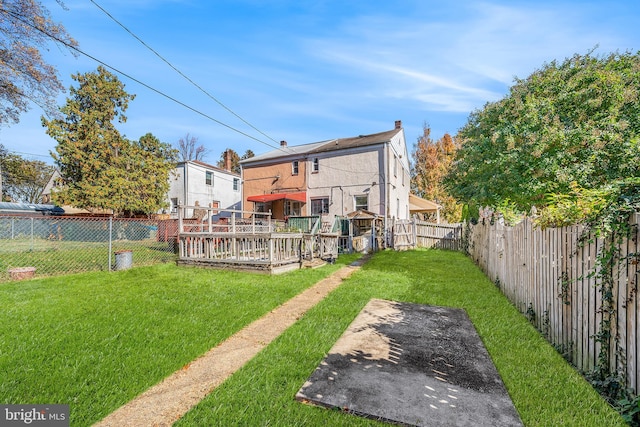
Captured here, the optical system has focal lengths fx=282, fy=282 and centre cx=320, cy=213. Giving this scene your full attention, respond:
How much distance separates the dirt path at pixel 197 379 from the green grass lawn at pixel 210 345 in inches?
4.9

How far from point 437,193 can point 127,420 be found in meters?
31.8

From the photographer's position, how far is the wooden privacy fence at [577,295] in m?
2.35

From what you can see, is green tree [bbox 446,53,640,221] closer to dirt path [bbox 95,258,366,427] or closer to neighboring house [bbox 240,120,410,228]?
dirt path [bbox 95,258,366,427]

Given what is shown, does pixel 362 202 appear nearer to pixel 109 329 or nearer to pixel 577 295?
pixel 577 295

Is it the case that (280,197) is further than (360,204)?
Yes

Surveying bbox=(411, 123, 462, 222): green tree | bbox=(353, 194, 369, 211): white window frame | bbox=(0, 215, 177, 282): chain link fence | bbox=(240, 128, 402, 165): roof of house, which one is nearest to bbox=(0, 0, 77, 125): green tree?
bbox=(0, 215, 177, 282): chain link fence

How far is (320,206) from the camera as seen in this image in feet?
68.4

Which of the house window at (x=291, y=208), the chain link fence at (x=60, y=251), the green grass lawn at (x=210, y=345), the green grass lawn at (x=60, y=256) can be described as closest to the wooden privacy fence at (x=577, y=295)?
the green grass lawn at (x=210, y=345)

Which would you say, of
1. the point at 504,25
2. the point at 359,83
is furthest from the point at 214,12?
the point at 504,25

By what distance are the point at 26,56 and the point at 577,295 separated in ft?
61.2

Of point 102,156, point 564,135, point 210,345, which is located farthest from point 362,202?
point 102,156

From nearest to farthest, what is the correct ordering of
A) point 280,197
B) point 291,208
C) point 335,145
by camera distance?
point 280,197 → point 335,145 → point 291,208

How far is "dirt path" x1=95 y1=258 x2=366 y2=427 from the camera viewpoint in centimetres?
234

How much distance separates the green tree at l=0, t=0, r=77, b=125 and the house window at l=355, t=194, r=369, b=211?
1603cm
